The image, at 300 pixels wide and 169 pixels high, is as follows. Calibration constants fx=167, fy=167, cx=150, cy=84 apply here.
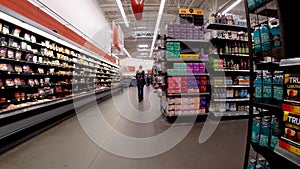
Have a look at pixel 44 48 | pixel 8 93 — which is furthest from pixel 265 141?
pixel 44 48

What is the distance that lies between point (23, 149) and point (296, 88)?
330 cm

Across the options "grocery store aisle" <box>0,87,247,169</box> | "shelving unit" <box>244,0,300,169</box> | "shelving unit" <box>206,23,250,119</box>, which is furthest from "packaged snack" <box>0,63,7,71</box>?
"shelving unit" <box>206,23,250,119</box>

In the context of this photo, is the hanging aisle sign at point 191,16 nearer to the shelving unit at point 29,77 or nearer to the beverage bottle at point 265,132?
the shelving unit at point 29,77

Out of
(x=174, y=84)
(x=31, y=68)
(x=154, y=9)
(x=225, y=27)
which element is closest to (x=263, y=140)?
(x=174, y=84)

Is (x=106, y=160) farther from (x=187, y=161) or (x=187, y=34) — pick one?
(x=187, y=34)

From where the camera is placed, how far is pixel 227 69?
3977mm

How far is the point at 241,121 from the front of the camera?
3934 mm

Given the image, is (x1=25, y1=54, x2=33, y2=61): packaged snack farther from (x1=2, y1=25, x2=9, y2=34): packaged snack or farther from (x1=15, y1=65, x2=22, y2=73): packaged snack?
(x1=2, y1=25, x2=9, y2=34): packaged snack

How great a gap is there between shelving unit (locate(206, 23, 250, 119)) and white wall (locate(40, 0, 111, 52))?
454cm

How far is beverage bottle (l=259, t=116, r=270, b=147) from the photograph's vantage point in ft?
3.88

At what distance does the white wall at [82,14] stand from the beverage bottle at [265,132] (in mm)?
5393

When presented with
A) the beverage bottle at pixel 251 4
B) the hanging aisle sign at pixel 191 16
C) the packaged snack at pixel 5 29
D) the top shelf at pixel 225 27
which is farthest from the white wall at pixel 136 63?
the beverage bottle at pixel 251 4

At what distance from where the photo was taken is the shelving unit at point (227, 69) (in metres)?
3.94

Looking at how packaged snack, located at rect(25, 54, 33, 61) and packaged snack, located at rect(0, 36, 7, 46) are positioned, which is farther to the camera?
packaged snack, located at rect(25, 54, 33, 61)
